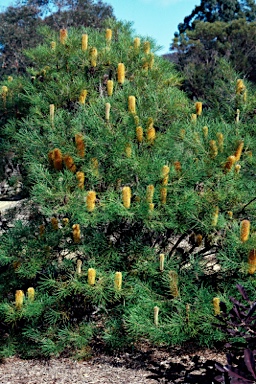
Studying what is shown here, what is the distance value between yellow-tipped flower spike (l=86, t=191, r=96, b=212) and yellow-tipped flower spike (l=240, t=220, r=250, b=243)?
80 centimetres

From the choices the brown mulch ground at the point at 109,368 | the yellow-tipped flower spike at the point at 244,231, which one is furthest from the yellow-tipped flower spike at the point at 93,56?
the brown mulch ground at the point at 109,368

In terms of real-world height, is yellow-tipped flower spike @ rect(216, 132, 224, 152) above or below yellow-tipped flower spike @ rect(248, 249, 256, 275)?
above

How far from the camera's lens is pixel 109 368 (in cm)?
343

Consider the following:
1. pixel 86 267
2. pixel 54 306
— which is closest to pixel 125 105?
pixel 86 267

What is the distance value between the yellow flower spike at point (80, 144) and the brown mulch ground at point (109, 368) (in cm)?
129

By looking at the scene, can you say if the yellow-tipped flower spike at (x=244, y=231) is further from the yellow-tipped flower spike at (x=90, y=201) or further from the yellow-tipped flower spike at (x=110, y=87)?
the yellow-tipped flower spike at (x=110, y=87)

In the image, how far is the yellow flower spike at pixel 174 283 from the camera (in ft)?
10.2

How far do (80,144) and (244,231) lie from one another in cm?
104

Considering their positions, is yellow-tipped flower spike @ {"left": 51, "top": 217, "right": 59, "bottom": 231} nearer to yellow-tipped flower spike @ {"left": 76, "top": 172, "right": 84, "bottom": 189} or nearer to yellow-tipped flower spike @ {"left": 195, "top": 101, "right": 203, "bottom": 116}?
yellow-tipped flower spike @ {"left": 76, "top": 172, "right": 84, "bottom": 189}

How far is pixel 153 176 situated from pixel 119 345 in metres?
1.09

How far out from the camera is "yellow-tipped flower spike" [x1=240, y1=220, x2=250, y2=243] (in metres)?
2.84

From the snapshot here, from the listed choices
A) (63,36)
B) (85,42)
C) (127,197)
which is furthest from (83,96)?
(127,197)

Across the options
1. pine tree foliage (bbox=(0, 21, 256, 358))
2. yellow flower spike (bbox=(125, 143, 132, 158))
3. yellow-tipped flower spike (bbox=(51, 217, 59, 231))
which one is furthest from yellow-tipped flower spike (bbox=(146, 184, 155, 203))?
yellow-tipped flower spike (bbox=(51, 217, 59, 231))

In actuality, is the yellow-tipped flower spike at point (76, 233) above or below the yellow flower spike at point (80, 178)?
below
